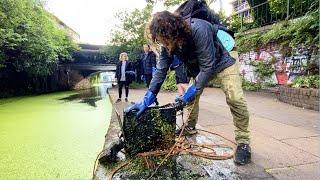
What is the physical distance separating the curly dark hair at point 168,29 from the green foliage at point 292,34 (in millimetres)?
5259

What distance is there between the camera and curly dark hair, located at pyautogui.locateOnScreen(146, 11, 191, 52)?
7.18 ft

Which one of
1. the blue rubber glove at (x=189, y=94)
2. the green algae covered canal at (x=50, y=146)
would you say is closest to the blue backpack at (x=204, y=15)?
the blue rubber glove at (x=189, y=94)

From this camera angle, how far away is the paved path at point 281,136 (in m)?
2.35

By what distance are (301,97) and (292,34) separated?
2.36m

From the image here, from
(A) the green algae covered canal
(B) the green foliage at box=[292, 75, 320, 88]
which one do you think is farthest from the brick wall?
(A) the green algae covered canal

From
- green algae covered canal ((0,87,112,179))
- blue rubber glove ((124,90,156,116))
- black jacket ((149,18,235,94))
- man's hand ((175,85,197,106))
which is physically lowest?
green algae covered canal ((0,87,112,179))

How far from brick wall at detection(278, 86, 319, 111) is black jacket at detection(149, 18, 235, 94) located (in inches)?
130

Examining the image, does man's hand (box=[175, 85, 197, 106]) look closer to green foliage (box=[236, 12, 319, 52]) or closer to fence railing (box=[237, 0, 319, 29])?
green foliage (box=[236, 12, 319, 52])

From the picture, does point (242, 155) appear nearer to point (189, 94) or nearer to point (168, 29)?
point (189, 94)

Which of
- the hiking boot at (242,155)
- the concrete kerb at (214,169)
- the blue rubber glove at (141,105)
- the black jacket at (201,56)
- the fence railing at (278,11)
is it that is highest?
the fence railing at (278,11)

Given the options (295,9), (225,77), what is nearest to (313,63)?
(295,9)

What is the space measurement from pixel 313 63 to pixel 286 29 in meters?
1.40

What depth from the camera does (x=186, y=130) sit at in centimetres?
331

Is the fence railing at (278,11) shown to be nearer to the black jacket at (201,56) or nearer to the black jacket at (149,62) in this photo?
the black jacket at (149,62)
